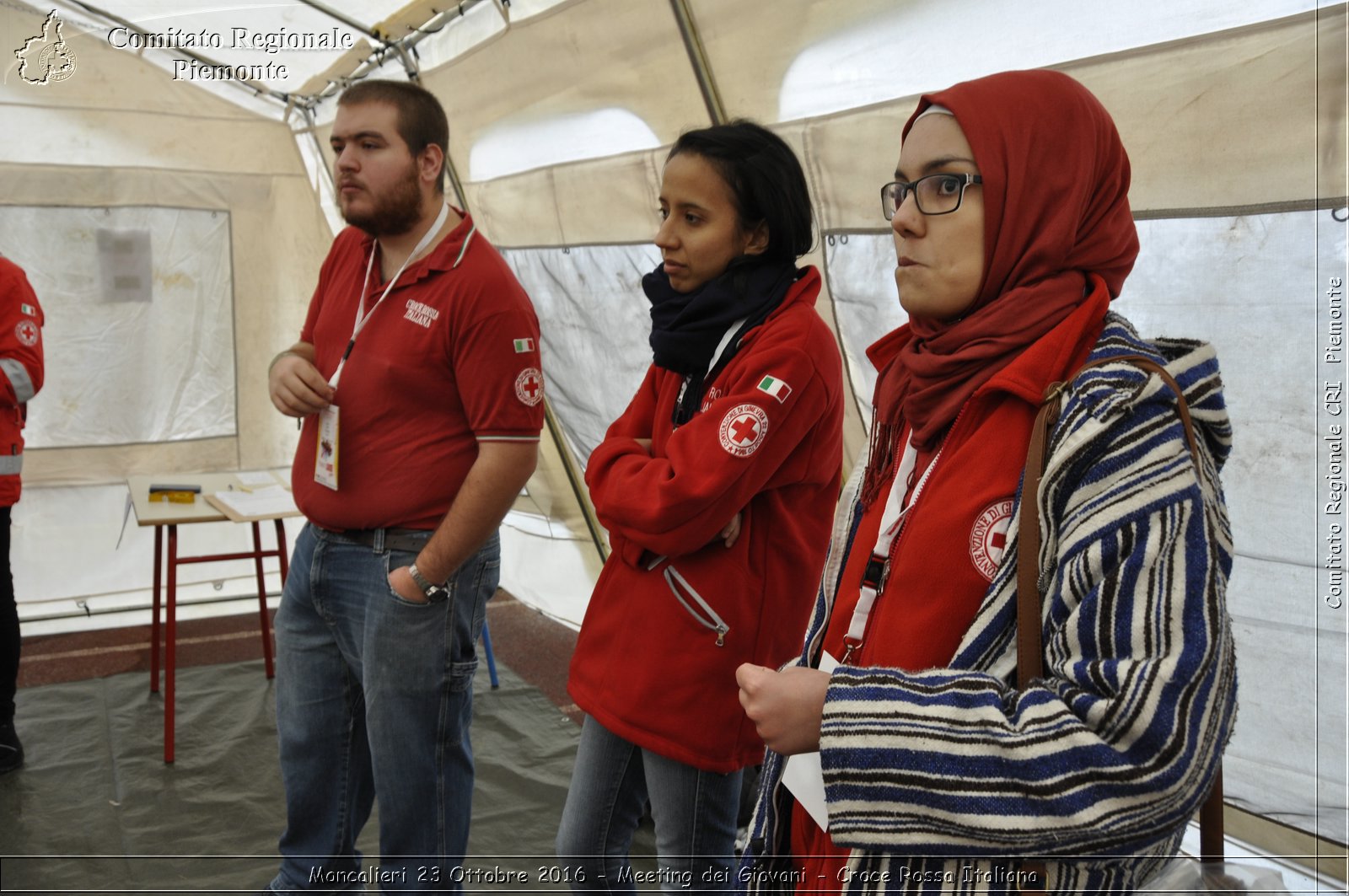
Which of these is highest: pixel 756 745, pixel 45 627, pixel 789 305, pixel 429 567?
pixel 789 305

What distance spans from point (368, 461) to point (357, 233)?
59 cm

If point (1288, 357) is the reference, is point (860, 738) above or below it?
below

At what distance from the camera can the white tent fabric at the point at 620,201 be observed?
1434 millimetres

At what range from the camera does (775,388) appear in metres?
1.38

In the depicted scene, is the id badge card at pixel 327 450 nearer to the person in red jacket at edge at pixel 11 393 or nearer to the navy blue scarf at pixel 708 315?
the navy blue scarf at pixel 708 315

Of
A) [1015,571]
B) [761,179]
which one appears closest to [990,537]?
[1015,571]

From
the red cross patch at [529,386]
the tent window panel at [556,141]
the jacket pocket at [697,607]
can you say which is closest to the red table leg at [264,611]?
the tent window panel at [556,141]

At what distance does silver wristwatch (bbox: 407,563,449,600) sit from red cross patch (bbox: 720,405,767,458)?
807 millimetres

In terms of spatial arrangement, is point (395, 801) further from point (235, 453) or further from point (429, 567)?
point (235, 453)

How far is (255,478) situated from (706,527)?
3133 mm

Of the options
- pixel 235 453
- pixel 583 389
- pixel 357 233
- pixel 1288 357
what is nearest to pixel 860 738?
pixel 1288 357

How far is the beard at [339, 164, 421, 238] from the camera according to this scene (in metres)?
1.98

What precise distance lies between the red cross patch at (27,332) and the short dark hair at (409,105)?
1.67 metres

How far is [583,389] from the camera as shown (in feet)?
11.9
